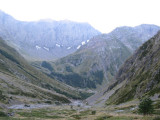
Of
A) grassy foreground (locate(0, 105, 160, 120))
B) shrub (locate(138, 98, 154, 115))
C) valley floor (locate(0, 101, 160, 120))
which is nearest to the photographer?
grassy foreground (locate(0, 105, 160, 120))

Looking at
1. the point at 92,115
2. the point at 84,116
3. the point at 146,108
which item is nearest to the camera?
the point at 146,108

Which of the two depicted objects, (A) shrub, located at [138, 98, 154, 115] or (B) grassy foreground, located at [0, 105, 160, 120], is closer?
(B) grassy foreground, located at [0, 105, 160, 120]

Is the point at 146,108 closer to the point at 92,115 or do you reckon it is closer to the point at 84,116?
the point at 92,115

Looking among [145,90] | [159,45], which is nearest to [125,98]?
[145,90]

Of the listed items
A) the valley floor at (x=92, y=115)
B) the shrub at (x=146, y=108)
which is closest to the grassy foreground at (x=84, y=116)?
the valley floor at (x=92, y=115)

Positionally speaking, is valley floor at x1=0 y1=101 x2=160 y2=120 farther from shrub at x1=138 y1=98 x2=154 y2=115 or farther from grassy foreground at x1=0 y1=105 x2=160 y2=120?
shrub at x1=138 y1=98 x2=154 y2=115

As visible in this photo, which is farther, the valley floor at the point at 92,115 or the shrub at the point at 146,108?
the valley floor at the point at 92,115

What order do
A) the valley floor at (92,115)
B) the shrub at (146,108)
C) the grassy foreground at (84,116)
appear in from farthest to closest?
1. the valley floor at (92,115)
2. the shrub at (146,108)
3. the grassy foreground at (84,116)

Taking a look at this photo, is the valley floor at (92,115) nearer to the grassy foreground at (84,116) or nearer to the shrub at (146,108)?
the grassy foreground at (84,116)

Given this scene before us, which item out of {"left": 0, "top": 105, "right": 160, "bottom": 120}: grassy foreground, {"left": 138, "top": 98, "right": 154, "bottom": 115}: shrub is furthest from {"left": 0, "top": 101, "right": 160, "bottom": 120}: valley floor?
{"left": 138, "top": 98, "right": 154, "bottom": 115}: shrub

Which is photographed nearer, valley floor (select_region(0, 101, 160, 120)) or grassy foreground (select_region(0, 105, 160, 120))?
grassy foreground (select_region(0, 105, 160, 120))

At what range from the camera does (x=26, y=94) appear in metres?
167

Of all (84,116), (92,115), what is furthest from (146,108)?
(84,116)

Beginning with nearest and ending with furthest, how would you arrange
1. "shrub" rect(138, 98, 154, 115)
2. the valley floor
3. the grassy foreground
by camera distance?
1. the grassy foreground
2. "shrub" rect(138, 98, 154, 115)
3. the valley floor
